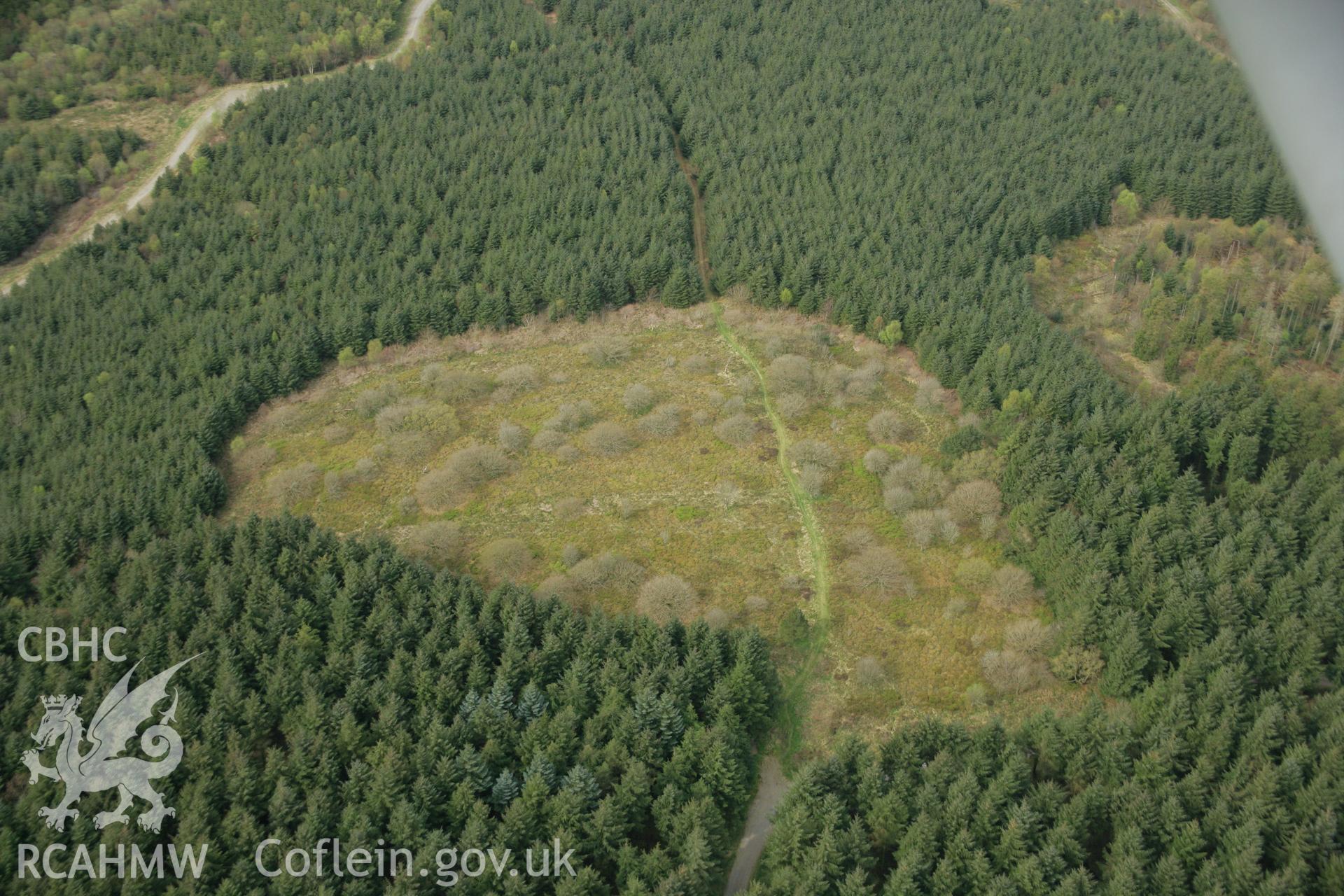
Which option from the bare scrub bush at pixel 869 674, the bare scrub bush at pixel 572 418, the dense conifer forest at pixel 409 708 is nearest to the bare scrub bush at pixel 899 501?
the bare scrub bush at pixel 869 674

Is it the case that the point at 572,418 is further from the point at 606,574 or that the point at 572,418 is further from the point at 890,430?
the point at 890,430

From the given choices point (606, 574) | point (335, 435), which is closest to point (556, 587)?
point (606, 574)

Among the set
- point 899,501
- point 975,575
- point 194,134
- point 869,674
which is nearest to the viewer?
point 869,674

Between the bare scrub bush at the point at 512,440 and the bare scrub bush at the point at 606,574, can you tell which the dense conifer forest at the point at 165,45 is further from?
the bare scrub bush at the point at 606,574

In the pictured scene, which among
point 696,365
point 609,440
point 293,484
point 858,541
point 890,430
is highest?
point 890,430

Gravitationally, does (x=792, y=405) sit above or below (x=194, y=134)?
below

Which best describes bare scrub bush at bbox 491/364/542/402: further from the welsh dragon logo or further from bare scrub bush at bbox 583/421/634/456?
the welsh dragon logo

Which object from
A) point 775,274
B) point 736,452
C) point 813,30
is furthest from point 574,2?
point 736,452
